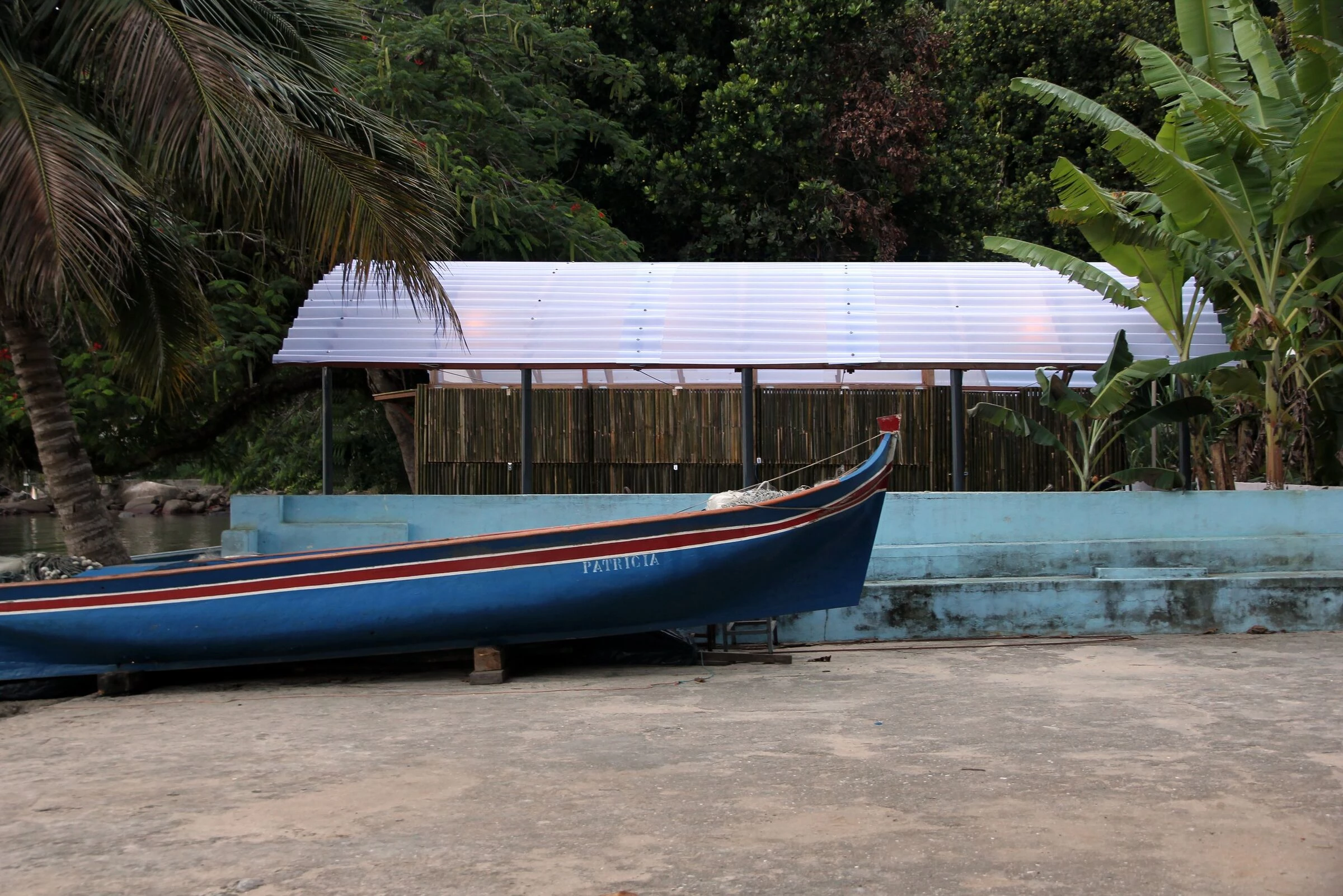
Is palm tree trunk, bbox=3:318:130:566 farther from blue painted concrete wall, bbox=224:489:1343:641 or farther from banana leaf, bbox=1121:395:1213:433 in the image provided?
banana leaf, bbox=1121:395:1213:433

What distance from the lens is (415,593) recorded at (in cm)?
764

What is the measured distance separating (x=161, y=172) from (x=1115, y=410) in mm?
7468

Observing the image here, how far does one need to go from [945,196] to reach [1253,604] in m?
9.96

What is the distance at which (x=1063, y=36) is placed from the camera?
61.9 ft

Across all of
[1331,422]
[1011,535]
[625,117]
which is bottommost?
[1011,535]

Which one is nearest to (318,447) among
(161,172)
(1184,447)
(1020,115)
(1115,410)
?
(161,172)

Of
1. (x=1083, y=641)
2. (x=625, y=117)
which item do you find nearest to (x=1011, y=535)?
(x=1083, y=641)

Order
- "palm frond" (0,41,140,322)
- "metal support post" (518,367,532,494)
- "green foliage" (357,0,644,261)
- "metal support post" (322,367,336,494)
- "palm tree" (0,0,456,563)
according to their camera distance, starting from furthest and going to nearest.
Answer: "green foliage" (357,0,644,261) < "metal support post" (322,367,336,494) < "metal support post" (518,367,532,494) < "palm tree" (0,0,456,563) < "palm frond" (0,41,140,322)

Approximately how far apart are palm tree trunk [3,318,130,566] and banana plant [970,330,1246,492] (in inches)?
282

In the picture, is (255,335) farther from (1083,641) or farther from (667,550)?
(1083,641)

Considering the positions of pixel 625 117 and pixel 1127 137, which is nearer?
pixel 1127 137

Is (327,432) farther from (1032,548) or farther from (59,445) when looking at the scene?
(1032,548)

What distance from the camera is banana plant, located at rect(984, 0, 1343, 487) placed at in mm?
9125

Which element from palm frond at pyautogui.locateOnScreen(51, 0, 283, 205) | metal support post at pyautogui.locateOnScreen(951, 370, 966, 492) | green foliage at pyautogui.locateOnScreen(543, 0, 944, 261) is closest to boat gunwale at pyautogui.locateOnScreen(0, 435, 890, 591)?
palm frond at pyautogui.locateOnScreen(51, 0, 283, 205)
